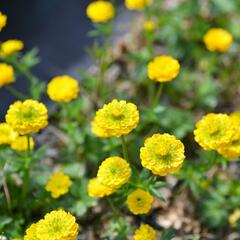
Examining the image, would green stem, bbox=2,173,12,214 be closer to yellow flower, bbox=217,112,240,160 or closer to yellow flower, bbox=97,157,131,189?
yellow flower, bbox=97,157,131,189

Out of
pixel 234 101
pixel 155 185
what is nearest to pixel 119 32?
pixel 234 101

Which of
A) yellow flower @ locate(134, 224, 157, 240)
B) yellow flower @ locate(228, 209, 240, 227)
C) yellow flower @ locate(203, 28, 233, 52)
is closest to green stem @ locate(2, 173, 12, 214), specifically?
yellow flower @ locate(134, 224, 157, 240)

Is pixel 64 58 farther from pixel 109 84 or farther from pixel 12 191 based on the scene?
pixel 12 191

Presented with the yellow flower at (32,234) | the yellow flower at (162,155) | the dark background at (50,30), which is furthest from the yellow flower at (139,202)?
the dark background at (50,30)

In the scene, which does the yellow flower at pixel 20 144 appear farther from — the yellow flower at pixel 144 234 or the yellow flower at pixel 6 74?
the yellow flower at pixel 144 234

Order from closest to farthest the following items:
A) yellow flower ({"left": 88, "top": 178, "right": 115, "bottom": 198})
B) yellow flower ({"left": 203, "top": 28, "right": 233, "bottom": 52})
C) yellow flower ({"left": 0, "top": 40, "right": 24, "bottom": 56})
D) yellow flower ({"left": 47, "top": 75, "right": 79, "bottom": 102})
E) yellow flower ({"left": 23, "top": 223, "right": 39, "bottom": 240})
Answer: yellow flower ({"left": 23, "top": 223, "right": 39, "bottom": 240}) < yellow flower ({"left": 88, "top": 178, "right": 115, "bottom": 198}) < yellow flower ({"left": 47, "top": 75, "right": 79, "bottom": 102}) < yellow flower ({"left": 0, "top": 40, "right": 24, "bottom": 56}) < yellow flower ({"left": 203, "top": 28, "right": 233, "bottom": 52})

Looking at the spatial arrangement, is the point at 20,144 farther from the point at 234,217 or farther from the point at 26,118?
the point at 234,217

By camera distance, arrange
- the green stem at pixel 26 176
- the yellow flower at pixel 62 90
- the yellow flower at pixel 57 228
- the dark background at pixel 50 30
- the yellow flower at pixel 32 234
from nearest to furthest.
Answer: the yellow flower at pixel 57 228, the yellow flower at pixel 32 234, the green stem at pixel 26 176, the yellow flower at pixel 62 90, the dark background at pixel 50 30
